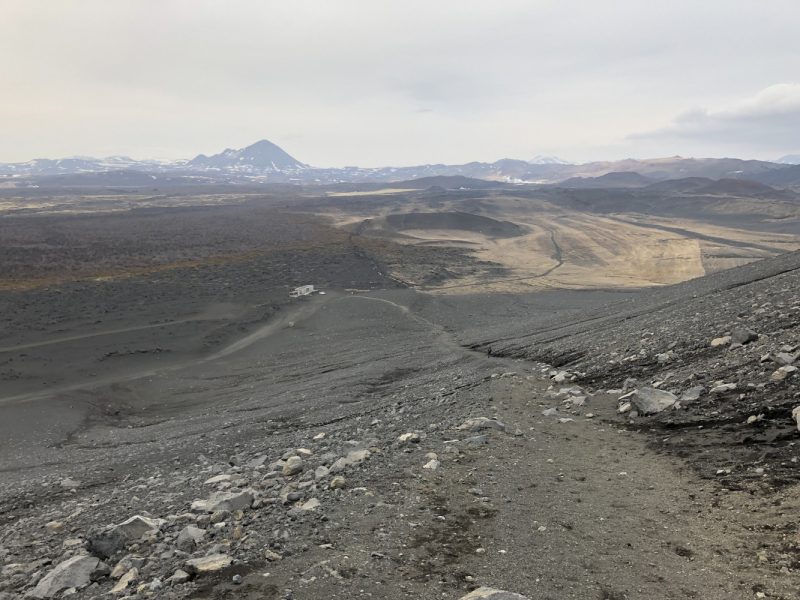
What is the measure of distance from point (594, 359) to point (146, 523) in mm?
12679

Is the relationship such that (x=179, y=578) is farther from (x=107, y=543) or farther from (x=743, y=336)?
(x=743, y=336)

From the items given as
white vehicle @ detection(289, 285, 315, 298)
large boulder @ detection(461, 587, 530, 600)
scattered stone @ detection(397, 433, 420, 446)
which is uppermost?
large boulder @ detection(461, 587, 530, 600)

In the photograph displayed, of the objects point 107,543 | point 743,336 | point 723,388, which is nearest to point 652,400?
point 723,388

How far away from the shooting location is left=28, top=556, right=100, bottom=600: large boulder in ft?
20.4

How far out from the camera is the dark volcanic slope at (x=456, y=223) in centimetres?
8056

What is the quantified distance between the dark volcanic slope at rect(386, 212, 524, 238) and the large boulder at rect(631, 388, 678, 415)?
6893 centimetres

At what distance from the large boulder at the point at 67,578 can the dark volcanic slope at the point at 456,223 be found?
247ft

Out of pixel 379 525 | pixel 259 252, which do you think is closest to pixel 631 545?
pixel 379 525

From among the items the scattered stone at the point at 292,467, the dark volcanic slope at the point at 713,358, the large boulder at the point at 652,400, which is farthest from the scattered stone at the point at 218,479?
the large boulder at the point at 652,400

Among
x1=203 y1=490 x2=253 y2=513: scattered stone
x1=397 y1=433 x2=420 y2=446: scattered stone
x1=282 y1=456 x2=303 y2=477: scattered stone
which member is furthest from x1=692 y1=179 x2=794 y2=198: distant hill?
x1=203 y1=490 x2=253 y2=513: scattered stone

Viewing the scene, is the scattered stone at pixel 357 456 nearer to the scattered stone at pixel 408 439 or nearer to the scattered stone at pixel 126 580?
the scattered stone at pixel 408 439

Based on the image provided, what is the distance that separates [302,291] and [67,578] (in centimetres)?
3287

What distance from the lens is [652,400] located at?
10164 mm

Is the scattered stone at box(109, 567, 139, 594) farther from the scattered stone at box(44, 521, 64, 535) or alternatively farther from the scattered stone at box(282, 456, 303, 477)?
the scattered stone at box(44, 521, 64, 535)
